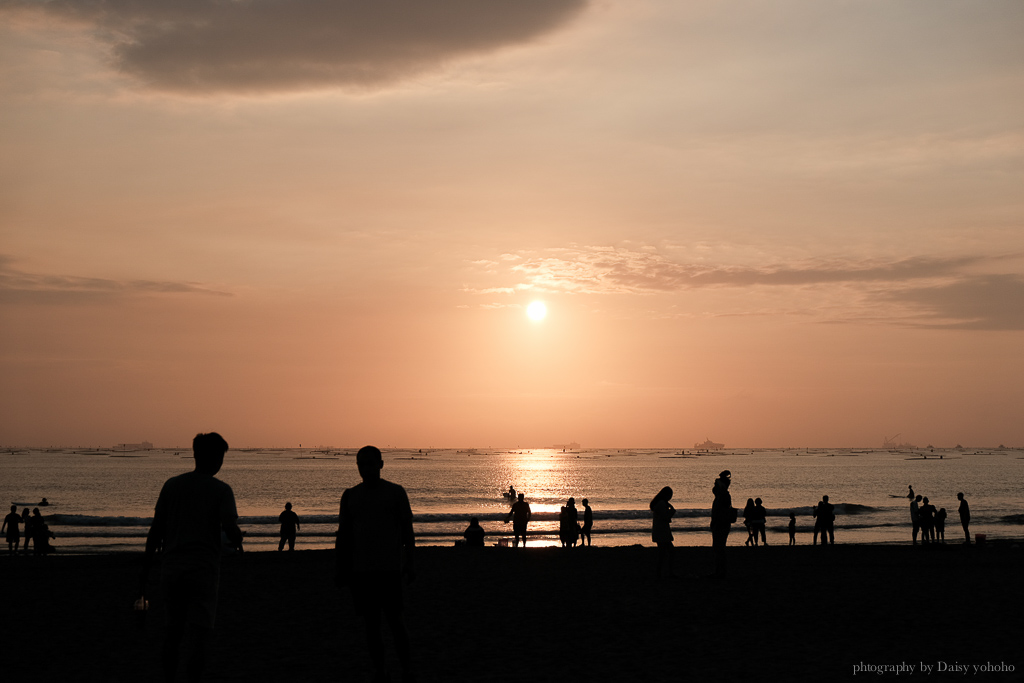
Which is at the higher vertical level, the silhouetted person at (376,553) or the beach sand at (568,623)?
the silhouetted person at (376,553)

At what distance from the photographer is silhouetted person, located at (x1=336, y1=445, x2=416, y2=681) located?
7152 millimetres

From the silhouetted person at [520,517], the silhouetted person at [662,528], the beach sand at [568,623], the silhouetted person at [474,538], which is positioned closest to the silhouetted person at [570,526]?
the silhouetted person at [520,517]

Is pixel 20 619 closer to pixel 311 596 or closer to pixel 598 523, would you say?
pixel 311 596

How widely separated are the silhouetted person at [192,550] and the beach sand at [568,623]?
64.0 inches

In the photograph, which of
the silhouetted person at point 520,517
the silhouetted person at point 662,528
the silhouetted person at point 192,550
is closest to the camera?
the silhouetted person at point 192,550

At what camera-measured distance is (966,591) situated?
47.6ft

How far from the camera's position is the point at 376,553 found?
7145 millimetres

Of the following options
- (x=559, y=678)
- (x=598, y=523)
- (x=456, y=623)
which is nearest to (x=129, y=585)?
(x=456, y=623)

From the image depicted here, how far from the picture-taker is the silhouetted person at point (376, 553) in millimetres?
7152

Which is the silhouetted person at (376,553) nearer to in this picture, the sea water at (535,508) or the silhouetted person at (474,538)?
the silhouetted person at (474,538)

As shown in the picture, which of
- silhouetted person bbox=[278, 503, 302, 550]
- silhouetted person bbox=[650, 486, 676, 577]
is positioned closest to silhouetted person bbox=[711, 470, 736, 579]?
silhouetted person bbox=[650, 486, 676, 577]

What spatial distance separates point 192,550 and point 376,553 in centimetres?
151

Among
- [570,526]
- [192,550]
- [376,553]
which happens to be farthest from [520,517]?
[192,550]

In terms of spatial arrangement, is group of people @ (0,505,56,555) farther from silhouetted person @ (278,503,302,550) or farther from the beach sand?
silhouetted person @ (278,503,302,550)
